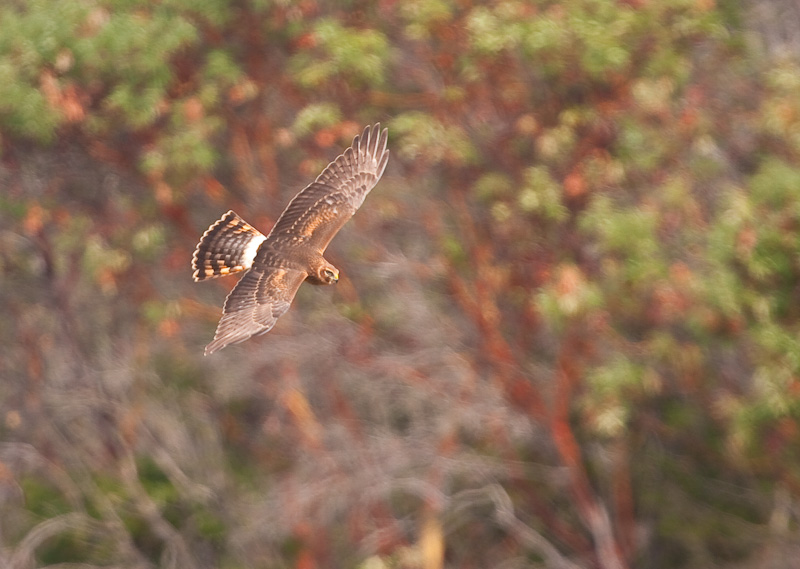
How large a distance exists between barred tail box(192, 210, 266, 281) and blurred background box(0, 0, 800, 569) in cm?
324

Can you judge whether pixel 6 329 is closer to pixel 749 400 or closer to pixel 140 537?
pixel 140 537

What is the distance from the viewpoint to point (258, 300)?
634cm

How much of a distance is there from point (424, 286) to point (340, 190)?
467cm

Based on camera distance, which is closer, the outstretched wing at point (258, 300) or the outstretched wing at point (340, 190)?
the outstretched wing at point (258, 300)

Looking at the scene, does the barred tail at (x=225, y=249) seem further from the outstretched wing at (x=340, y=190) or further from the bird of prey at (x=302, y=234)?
the outstretched wing at (x=340, y=190)

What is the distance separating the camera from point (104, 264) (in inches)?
448

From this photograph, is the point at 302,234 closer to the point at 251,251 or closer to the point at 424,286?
the point at 251,251

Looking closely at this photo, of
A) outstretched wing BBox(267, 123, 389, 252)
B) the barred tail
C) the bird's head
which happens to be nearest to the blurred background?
outstretched wing BBox(267, 123, 389, 252)

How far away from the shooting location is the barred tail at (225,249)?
6.74 meters

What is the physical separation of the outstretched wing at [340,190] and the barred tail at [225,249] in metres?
0.13

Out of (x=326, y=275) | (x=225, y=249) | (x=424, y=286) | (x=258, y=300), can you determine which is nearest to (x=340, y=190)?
(x=326, y=275)

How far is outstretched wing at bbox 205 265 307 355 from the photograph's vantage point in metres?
6.07

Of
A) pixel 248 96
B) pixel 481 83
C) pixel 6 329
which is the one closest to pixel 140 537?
pixel 6 329

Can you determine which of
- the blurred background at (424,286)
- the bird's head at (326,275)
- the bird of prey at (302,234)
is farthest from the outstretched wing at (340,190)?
the blurred background at (424,286)
